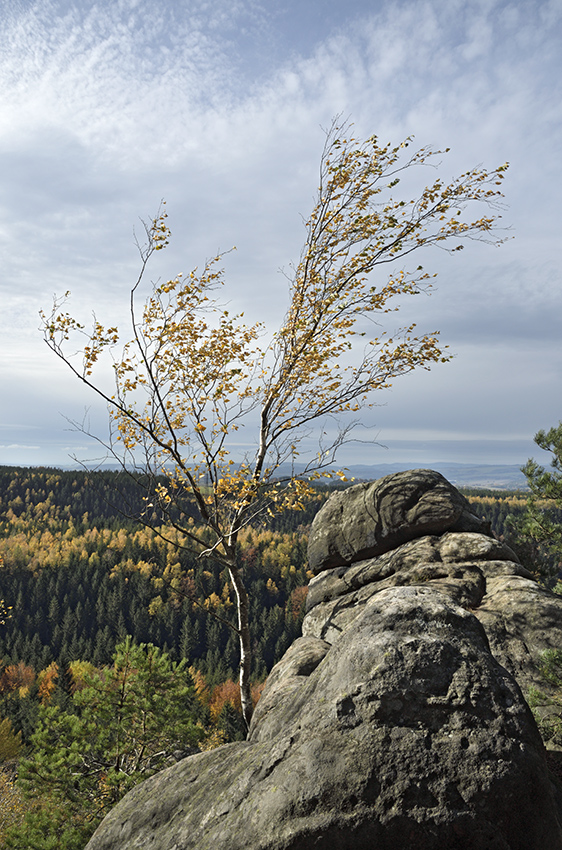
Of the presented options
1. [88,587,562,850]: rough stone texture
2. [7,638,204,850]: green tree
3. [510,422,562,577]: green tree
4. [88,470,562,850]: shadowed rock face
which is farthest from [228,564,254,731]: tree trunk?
[510,422,562,577]: green tree

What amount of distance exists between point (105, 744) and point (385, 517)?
507 inches

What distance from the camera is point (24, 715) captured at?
7856 cm

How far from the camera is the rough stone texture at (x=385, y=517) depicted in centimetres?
1314

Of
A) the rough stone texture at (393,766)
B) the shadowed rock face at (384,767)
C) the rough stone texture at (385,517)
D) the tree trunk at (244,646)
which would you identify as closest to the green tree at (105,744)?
the tree trunk at (244,646)

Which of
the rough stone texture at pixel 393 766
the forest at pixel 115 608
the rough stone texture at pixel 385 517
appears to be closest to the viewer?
the rough stone texture at pixel 393 766

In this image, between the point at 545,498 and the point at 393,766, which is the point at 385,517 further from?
the point at 393,766

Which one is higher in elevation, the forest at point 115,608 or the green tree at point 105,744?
the green tree at point 105,744

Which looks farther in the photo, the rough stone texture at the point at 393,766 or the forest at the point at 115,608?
the forest at the point at 115,608

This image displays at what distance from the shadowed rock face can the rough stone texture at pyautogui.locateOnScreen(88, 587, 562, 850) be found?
0.04 ft

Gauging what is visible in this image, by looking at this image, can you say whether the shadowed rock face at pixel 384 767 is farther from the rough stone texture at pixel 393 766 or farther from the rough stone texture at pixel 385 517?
the rough stone texture at pixel 385 517

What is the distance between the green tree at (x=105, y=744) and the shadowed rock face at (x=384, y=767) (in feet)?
30.3

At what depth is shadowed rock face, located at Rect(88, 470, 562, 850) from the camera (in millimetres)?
4129

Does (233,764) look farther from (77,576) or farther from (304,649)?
(77,576)

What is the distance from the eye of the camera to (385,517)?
1391 centimetres
